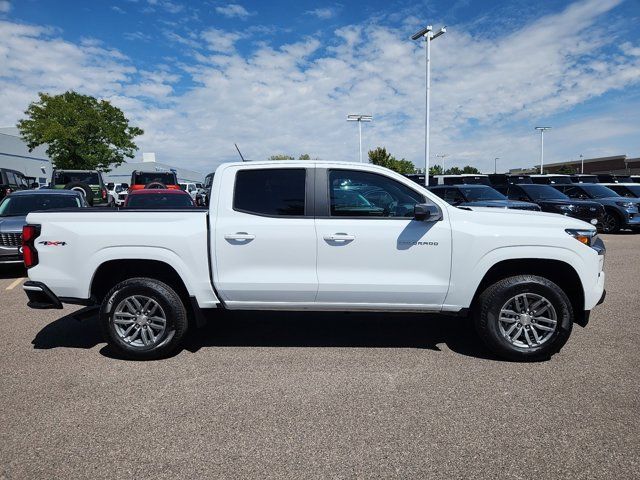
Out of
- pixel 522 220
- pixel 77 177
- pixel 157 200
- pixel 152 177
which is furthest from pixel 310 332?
pixel 77 177

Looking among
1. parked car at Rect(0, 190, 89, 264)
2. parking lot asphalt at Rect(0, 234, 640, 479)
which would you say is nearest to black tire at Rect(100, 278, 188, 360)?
parking lot asphalt at Rect(0, 234, 640, 479)

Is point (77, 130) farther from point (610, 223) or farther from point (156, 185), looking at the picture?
point (610, 223)

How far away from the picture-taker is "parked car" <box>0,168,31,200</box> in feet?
54.5

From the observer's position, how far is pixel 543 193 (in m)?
15.5

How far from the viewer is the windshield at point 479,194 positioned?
41.4ft

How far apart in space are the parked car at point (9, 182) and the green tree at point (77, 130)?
1848cm

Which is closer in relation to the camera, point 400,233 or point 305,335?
point 400,233

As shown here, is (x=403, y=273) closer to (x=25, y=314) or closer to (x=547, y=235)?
(x=547, y=235)

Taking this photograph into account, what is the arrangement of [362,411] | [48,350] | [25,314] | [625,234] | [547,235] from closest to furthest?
[362,411] < [547,235] < [48,350] < [25,314] < [625,234]

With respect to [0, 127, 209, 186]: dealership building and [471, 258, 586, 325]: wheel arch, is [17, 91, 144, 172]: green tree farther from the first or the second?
[471, 258, 586, 325]: wheel arch

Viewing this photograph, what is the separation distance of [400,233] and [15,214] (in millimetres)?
8481

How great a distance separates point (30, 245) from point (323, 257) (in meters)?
2.86

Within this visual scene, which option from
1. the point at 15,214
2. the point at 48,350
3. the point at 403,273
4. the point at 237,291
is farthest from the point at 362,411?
the point at 15,214

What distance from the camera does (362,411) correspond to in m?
3.42
